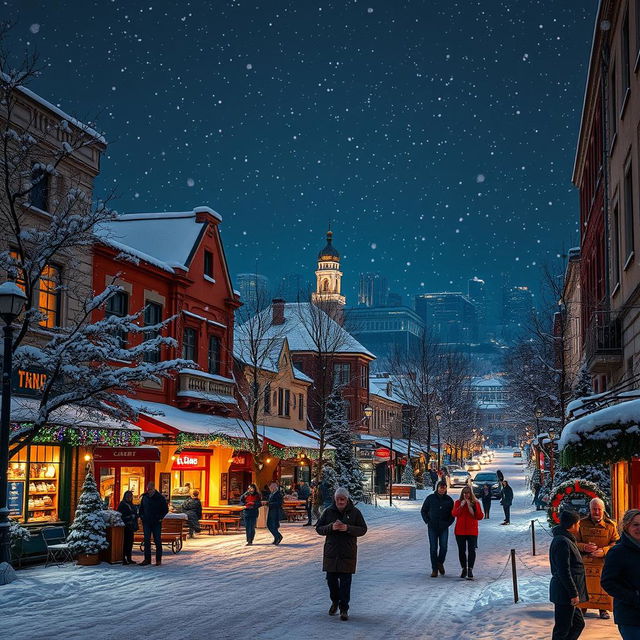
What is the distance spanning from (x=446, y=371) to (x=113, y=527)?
60.5 metres

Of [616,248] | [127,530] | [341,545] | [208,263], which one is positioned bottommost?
[127,530]

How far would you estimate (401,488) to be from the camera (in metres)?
51.7

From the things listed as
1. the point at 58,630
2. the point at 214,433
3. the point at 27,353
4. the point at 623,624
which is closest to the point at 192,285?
the point at 214,433

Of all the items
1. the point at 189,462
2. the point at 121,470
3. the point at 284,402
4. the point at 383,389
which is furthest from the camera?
the point at 383,389

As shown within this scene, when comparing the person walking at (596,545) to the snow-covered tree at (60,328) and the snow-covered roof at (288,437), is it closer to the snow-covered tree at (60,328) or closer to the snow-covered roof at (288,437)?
the snow-covered tree at (60,328)

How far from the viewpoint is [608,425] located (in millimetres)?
11438

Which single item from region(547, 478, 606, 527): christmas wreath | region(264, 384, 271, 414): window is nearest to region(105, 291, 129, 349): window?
region(264, 384, 271, 414): window

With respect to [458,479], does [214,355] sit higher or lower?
higher

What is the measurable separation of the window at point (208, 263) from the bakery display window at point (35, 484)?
46.2ft

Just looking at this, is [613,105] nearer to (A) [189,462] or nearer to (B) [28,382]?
(B) [28,382]

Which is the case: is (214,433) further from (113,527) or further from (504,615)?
(504,615)

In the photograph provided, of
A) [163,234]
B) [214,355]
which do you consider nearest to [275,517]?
[214,355]

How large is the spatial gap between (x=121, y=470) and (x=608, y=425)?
64.4ft

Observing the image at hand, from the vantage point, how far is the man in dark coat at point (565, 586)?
9297mm
